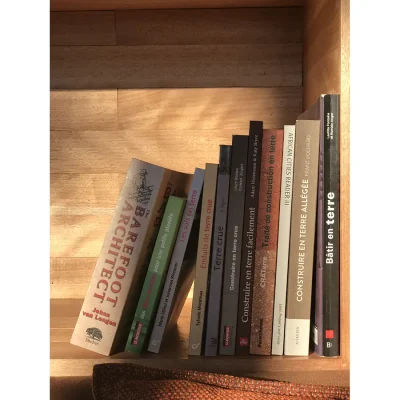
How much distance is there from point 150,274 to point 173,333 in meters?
0.16

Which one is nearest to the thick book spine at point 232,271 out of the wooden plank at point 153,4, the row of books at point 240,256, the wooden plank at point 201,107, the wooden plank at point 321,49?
the row of books at point 240,256

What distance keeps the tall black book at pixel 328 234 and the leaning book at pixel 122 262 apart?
27cm

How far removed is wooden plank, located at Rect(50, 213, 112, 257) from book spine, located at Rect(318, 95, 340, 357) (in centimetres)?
53

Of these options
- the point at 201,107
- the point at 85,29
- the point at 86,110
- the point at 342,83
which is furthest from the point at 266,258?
the point at 85,29

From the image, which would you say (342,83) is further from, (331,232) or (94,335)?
(94,335)

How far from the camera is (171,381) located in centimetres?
73

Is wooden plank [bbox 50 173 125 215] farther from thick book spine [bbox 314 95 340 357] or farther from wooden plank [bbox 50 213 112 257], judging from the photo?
thick book spine [bbox 314 95 340 357]

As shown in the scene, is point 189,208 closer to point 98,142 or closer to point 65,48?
point 98,142

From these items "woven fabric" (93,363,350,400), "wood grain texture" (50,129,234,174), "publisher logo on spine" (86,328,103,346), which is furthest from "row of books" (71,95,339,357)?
"wood grain texture" (50,129,234,174)

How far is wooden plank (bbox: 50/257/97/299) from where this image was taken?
51.1 inches

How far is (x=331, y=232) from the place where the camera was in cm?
95

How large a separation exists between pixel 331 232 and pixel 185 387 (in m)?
0.37

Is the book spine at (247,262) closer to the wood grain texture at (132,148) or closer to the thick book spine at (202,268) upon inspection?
the thick book spine at (202,268)
